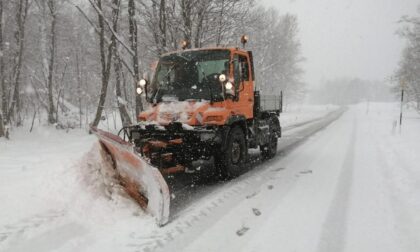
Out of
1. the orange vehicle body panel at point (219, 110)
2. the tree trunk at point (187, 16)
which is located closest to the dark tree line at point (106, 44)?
the tree trunk at point (187, 16)

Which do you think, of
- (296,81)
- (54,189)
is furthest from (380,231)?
(296,81)

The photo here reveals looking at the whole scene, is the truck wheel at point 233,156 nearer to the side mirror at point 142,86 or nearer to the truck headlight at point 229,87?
the truck headlight at point 229,87

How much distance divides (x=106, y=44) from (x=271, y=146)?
15.4m

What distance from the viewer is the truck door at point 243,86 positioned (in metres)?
7.84

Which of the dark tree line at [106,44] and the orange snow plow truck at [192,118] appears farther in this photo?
the dark tree line at [106,44]

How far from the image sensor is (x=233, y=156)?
7.75 metres

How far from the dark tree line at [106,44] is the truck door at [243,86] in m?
1.80

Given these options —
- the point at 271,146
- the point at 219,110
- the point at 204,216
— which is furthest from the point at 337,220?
the point at 271,146

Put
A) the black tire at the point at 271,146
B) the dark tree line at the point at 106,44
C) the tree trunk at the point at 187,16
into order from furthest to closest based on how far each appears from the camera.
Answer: the tree trunk at the point at 187,16 → the dark tree line at the point at 106,44 → the black tire at the point at 271,146

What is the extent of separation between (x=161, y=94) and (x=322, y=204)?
372 centimetres

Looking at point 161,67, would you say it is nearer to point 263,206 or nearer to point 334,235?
point 263,206

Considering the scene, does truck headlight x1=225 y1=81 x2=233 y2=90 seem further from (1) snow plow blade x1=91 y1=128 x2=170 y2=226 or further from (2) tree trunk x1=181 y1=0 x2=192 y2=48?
(2) tree trunk x1=181 y1=0 x2=192 y2=48

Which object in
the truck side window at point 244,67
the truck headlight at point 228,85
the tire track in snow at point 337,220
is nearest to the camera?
the tire track in snow at point 337,220

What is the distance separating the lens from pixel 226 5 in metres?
18.2
